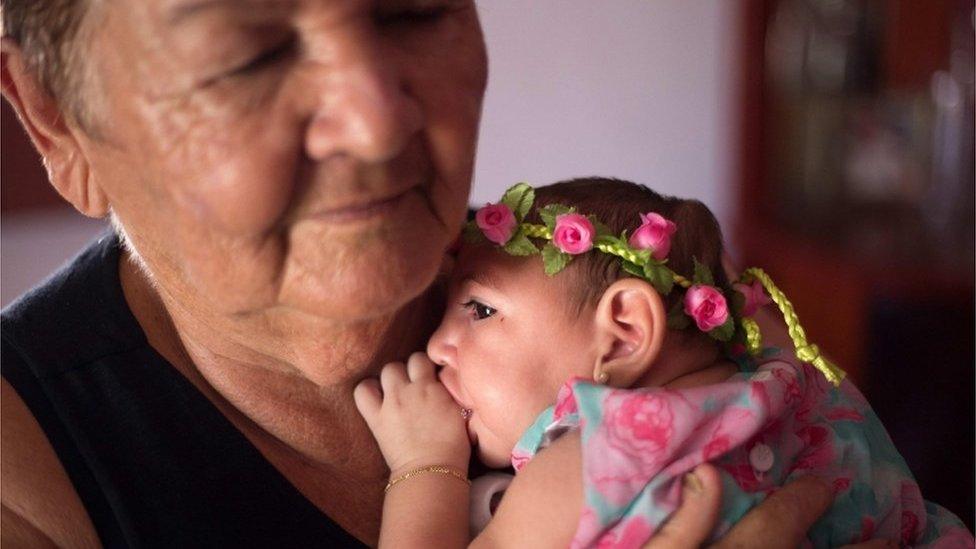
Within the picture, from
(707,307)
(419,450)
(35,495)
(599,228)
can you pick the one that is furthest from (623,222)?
(35,495)

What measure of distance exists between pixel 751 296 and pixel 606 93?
3313mm

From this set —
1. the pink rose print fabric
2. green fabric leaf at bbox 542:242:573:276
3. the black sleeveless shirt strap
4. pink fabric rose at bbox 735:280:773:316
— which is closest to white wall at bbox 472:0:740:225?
pink fabric rose at bbox 735:280:773:316

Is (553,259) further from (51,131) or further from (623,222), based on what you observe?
(51,131)

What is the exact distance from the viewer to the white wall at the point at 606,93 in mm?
4672

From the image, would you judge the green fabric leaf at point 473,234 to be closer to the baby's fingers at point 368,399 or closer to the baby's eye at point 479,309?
the baby's eye at point 479,309

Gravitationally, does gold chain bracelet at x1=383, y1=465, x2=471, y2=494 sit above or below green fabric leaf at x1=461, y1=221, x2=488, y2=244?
below

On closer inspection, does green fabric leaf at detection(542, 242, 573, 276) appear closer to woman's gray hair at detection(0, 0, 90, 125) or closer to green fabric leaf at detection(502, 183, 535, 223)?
green fabric leaf at detection(502, 183, 535, 223)

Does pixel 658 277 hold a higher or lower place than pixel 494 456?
higher

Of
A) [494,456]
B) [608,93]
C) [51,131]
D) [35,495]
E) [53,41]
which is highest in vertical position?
[53,41]

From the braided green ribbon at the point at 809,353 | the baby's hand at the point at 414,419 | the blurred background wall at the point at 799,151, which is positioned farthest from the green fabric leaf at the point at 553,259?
the blurred background wall at the point at 799,151

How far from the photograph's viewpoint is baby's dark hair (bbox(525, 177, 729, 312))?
4.67ft

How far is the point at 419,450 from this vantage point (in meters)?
1.42

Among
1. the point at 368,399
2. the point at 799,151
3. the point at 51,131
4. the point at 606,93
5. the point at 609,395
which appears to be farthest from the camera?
the point at 606,93

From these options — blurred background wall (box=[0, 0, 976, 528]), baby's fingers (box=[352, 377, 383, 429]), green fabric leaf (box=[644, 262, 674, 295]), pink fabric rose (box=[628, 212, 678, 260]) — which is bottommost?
blurred background wall (box=[0, 0, 976, 528])
